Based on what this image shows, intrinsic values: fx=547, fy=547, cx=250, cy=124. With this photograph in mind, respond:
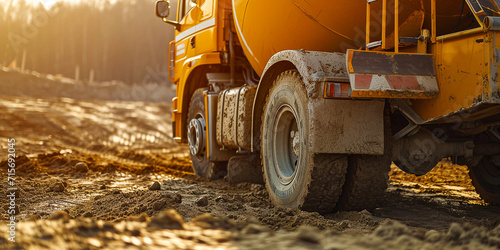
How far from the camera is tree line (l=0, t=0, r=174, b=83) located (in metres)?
53.3

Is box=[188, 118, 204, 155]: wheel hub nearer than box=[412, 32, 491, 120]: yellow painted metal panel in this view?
No

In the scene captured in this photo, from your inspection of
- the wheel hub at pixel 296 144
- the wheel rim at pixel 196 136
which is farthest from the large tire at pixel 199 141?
the wheel hub at pixel 296 144

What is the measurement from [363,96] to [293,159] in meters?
1.40

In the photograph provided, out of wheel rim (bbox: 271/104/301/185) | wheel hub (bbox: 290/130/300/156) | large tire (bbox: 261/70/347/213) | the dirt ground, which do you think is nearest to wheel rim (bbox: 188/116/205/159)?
the dirt ground

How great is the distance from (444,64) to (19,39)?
1831 inches

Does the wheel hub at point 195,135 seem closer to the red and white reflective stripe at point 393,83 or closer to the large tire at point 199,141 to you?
the large tire at point 199,141

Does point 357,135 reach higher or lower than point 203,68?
lower

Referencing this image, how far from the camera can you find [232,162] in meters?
6.44

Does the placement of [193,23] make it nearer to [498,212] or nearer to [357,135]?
[357,135]

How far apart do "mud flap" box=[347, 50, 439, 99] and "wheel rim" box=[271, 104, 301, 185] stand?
114 cm

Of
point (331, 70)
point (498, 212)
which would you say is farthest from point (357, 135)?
point (498, 212)

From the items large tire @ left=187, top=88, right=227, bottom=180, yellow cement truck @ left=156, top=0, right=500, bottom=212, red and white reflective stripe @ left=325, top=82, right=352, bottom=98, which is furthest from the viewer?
large tire @ left=187, top=88, right=227, bottom=180

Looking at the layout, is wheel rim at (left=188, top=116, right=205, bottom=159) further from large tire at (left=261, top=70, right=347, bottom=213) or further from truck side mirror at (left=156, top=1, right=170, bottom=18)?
large tire at (left=261, top=70, right=347, bottom=213)

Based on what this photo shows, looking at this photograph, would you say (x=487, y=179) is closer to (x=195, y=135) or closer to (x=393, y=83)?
(x=393, y=83)
